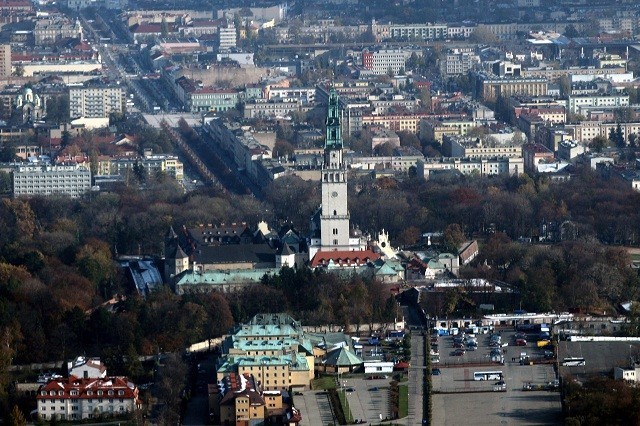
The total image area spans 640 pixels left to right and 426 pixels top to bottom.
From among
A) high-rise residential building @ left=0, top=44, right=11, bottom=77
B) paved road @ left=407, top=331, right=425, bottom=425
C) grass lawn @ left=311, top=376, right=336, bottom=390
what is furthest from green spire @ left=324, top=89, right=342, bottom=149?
high-rise residential building @ left=0, top=44, right=11, bottom=77

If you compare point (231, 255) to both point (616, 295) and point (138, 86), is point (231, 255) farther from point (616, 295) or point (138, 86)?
point (138, 86)

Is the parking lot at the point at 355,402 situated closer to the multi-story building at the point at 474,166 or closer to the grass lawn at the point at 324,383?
the grass lawn at the point at 324,383

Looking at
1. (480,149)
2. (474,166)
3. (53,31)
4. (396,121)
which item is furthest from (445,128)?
(53,31)

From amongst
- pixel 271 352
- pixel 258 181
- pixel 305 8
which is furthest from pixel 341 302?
Result: pixel 305 8

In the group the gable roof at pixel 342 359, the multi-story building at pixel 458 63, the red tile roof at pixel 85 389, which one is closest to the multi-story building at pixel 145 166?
the gable roof at pixel 342 359

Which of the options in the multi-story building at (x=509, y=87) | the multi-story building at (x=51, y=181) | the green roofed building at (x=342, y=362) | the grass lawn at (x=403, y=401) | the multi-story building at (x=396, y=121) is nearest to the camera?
the grass lawn at (x=403, y=401)

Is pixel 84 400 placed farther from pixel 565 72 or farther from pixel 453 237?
pixel 565 72
